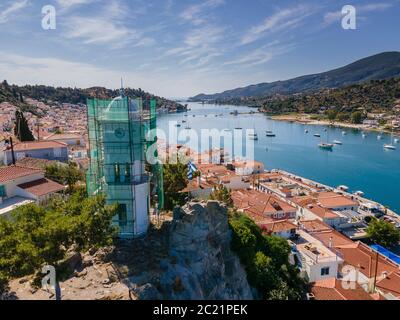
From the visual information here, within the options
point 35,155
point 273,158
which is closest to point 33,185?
point 35,155

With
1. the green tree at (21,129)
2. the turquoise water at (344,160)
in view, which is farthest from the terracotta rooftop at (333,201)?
the green tree at (21,129)

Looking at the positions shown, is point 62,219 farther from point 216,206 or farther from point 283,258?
point 283,258

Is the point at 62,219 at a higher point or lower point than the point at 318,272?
higher

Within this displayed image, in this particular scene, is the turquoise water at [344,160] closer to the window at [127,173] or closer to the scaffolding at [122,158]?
the scaffolding at [122,158]

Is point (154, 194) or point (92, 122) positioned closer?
point (92, 122)

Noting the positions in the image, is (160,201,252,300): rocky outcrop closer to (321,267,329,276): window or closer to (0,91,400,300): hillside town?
(0,91,400,300): hillside town

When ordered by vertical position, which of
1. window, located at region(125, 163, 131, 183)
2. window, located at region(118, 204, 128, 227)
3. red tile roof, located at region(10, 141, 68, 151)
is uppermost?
window, located at region(125, 163, 131, 183)

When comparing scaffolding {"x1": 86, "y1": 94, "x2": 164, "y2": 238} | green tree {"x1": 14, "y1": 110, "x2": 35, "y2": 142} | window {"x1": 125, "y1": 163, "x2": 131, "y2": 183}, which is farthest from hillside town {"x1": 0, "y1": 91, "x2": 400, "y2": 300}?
window {"x1": 125, "y1": 163, "x2": 131, "y2": 183}
